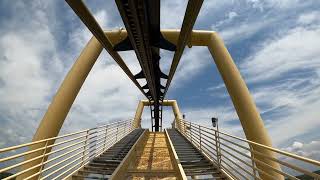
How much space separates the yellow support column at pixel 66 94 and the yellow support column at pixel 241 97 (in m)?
7.24

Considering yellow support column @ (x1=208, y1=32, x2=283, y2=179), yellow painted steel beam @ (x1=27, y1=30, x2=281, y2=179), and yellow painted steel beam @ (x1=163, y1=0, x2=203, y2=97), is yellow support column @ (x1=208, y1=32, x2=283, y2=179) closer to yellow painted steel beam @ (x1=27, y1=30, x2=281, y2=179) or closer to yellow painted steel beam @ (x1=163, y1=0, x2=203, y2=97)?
yellow painted steel beam @ (x1=27, y1=30, x2=281, y2=179)

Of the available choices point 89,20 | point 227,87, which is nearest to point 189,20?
point 89,20

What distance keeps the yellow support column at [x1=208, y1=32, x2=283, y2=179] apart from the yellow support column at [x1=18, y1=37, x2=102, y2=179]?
285 inches

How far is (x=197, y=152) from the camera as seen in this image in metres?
13.8

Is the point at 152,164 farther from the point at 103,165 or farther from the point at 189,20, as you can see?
the point at 189,20

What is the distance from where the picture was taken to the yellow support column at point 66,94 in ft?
47.3

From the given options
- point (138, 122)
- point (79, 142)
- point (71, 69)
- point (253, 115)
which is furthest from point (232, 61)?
point (138, 122)

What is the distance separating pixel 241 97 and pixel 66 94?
9333 millimetres

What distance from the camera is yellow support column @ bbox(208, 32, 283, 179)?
13.8 meters

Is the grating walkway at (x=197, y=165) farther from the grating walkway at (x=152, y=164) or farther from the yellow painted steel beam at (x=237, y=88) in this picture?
the yellow painted steel beam at (x=237, y=88)

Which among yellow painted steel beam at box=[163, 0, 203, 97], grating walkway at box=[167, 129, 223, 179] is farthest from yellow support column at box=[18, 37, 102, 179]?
yellow painted steel beam at box=[163, 0, 203, 97]

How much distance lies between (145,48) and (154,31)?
2.29 feet

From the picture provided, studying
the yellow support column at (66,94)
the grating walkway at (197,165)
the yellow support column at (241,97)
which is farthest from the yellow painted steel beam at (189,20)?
the yellow support column at (66,94)

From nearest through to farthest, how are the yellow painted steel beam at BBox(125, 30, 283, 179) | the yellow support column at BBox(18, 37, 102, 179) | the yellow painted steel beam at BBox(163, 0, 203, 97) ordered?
the yellow painted steel beam at BBox(163, 0, 203, 97)
the yellow painted steel beam at BBox(125, 30, 283, 179)
the yellow support column at BBox(18, 37, 102, 179)
